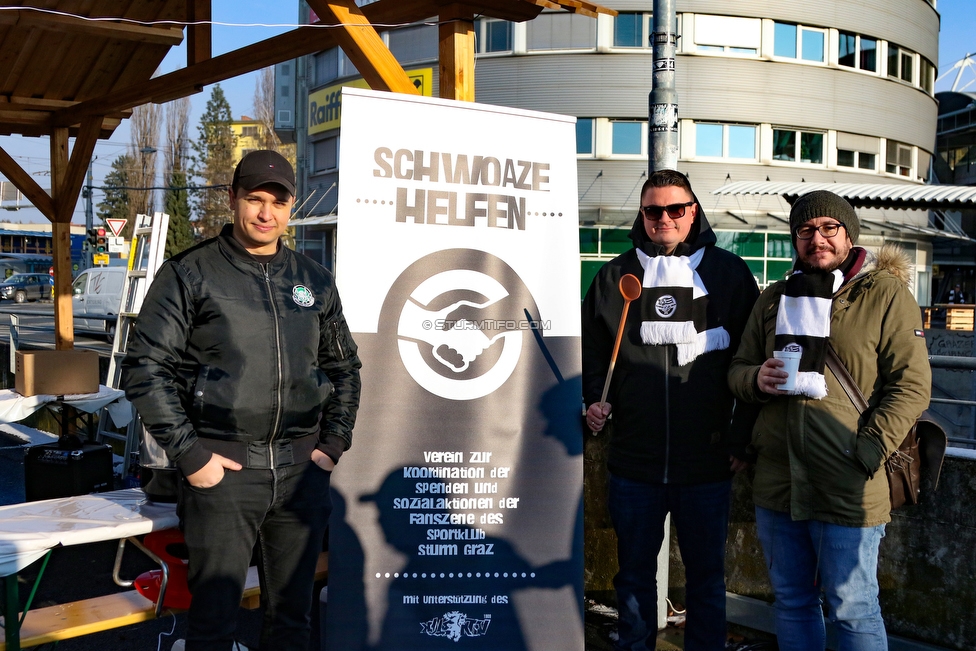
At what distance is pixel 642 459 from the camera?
313 cm

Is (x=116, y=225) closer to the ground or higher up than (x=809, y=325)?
higher up

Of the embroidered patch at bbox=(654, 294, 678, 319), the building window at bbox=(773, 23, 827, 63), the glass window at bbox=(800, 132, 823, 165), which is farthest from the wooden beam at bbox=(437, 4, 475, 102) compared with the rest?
the glass window at bbox=(800, 132, 823, 165)

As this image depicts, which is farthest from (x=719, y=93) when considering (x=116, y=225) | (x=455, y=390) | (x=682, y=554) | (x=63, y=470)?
(x=682, y=554)

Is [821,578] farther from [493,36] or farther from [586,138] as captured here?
[493,36]

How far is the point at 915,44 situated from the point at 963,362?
Result: 91.7ft

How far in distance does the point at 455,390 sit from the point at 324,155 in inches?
1093

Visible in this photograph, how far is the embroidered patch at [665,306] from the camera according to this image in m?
3.15

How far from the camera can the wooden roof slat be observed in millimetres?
5441

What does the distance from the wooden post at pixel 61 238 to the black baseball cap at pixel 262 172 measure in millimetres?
6770

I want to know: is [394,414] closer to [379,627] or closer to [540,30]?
[379,627]

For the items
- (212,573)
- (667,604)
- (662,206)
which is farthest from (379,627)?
(662,206)

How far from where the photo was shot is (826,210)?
109 inches

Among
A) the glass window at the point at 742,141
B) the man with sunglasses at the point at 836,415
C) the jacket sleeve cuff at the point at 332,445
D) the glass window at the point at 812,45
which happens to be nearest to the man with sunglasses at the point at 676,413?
the man with sunglasses at the point at 836,415
